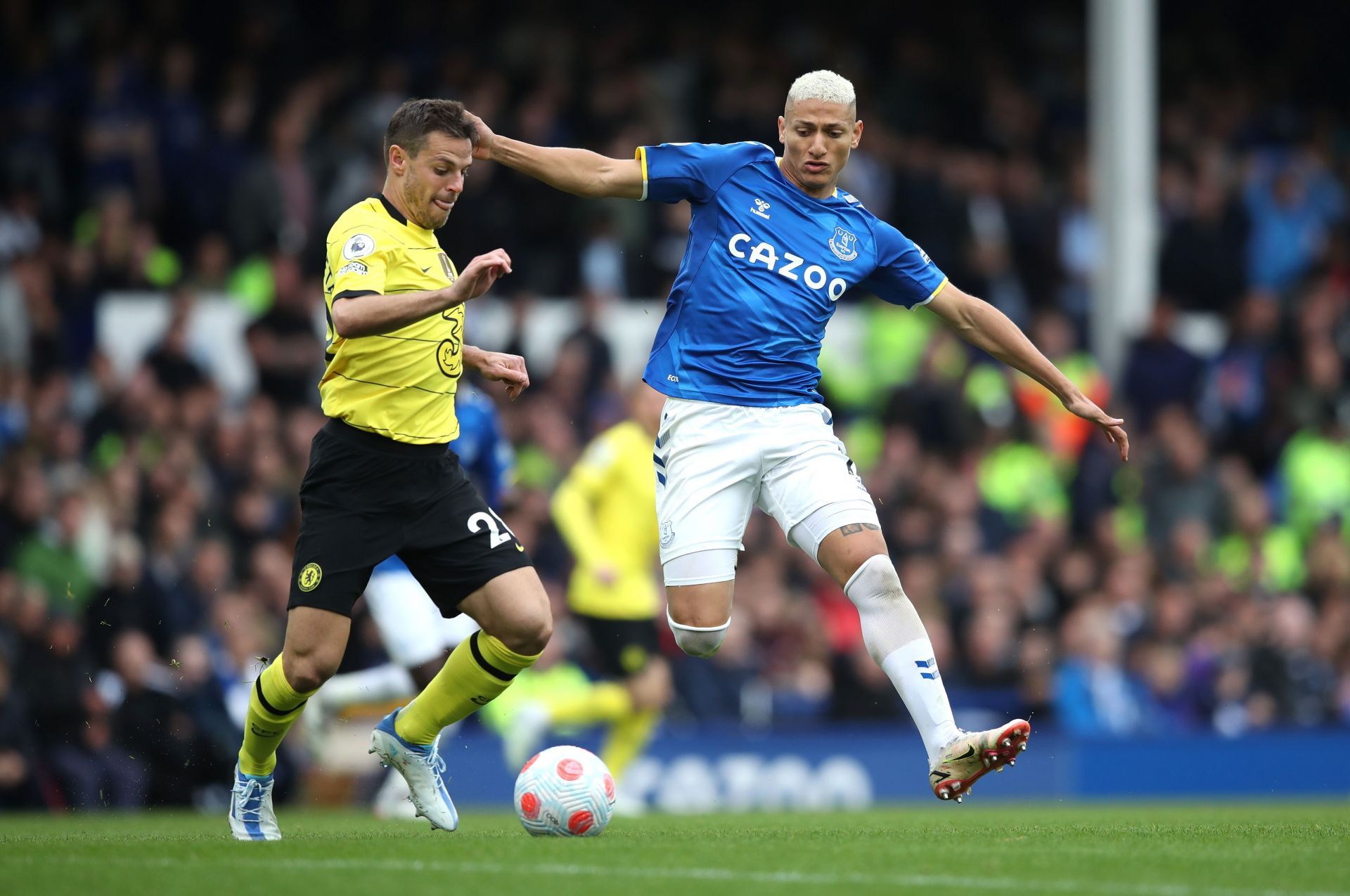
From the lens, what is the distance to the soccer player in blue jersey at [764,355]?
294 inches

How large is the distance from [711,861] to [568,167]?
2790 mm

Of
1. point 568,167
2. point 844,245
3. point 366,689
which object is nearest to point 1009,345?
point 844,245

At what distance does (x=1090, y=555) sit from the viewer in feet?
49.4

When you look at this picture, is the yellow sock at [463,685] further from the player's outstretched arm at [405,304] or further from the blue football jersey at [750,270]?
the player's outstretched arm at [405,304]

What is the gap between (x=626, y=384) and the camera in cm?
1498

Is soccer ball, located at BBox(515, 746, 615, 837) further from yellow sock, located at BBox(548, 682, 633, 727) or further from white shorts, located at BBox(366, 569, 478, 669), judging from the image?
yellow sock, located at BBox(548, 682, 633, 727)

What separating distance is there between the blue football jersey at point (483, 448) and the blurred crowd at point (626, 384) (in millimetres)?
2216

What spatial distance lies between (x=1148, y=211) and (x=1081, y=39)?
391cm

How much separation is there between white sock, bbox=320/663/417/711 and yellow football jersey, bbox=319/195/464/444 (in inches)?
144

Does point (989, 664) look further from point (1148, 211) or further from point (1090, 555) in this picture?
point (1148, 211)

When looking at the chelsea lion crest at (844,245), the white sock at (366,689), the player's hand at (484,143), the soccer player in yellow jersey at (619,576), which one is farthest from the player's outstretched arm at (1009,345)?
the white sock at (366,689)

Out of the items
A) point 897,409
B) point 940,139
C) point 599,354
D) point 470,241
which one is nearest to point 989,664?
point 897,409

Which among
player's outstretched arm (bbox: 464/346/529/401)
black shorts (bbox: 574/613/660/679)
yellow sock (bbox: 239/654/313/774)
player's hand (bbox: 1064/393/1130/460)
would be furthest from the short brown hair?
black shorts (bbox: 574/613/660/679)

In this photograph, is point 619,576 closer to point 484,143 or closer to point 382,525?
point 382,525
